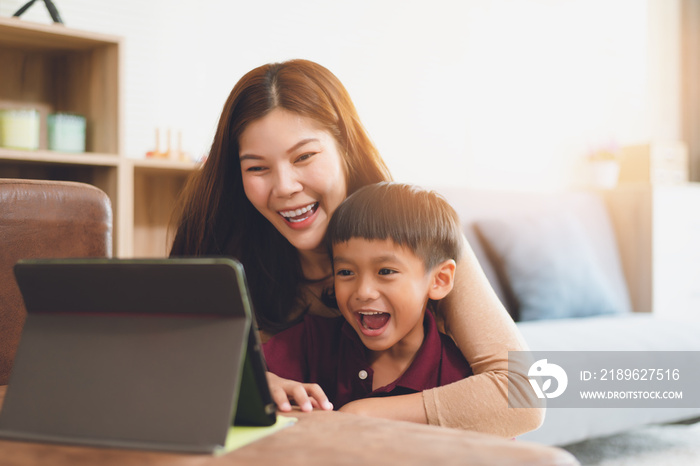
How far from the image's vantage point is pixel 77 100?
2441 millimetres

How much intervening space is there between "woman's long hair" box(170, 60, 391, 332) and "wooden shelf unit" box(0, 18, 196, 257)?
740 millimetres

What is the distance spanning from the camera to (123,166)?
226 centimetres

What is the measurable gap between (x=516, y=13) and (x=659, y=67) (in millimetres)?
1115

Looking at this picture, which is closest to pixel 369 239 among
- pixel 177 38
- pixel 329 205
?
pixel 329 205

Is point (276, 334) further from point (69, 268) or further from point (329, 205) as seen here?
point (69, 268)

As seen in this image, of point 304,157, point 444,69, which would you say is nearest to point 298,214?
point 304,157

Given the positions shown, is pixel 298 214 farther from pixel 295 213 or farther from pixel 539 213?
pixel 539 213

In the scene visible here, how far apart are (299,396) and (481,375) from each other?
0.37 metres

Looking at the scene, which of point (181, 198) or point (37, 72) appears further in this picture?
point (37, 72)

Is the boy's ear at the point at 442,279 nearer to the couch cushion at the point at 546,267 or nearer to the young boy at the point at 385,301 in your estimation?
the young boy at the point at 385,301

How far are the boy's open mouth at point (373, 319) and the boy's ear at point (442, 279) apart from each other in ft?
0.31

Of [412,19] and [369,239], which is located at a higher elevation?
[412,19]

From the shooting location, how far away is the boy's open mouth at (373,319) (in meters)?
1.17

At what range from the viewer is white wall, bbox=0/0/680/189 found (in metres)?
2.81
